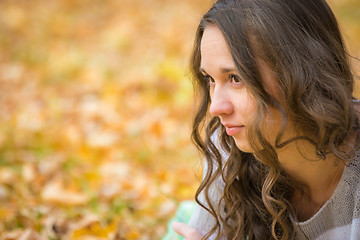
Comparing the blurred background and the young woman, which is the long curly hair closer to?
the young woman

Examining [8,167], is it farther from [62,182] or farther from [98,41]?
[98,41]

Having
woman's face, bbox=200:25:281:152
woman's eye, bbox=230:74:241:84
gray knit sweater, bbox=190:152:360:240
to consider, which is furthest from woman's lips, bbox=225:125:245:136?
gray knit sweater, bbox=190:152:360:240

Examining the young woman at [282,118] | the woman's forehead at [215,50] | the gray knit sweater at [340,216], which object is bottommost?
the gray knit sweater at [340,216]

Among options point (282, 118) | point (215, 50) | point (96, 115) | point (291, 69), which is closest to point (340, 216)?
point (282, 118)

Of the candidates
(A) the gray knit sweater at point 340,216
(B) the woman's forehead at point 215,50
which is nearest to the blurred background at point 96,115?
(B) the woman's forehead at point 215,50

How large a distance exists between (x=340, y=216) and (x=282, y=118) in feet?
1.36

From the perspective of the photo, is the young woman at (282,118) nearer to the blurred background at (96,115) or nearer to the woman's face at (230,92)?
the woman's face at (230,92)

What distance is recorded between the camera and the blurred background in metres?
2.26

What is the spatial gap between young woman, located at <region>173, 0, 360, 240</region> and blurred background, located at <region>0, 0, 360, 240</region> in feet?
1.28

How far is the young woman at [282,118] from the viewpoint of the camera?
1.27m

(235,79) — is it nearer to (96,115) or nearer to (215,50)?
(215,50)

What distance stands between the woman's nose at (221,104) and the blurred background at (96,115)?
44cm

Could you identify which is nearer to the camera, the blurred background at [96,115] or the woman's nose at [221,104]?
the woman's nose at [221,104]

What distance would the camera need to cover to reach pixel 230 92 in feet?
4.32
